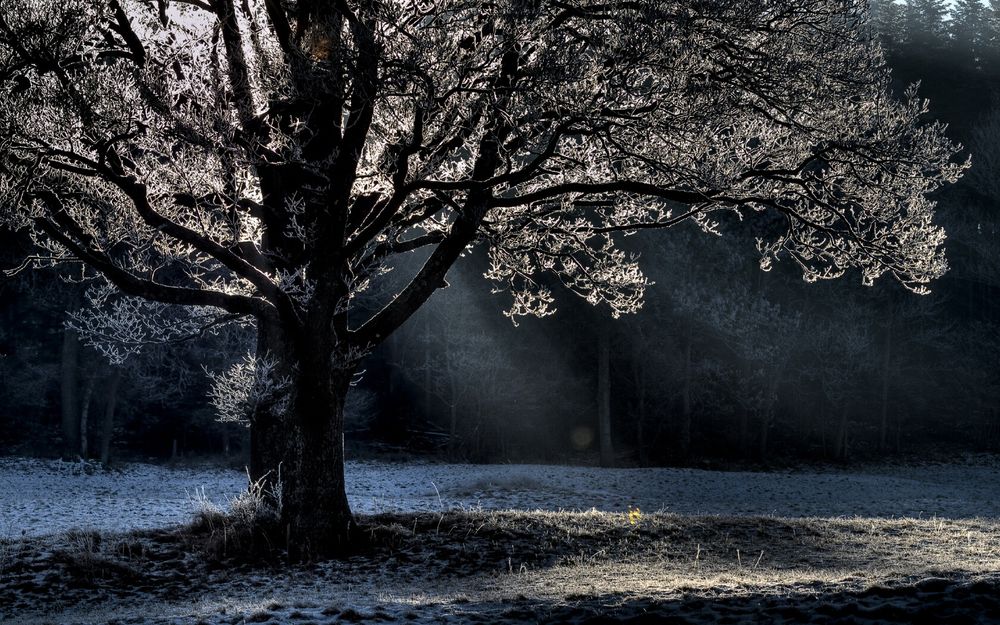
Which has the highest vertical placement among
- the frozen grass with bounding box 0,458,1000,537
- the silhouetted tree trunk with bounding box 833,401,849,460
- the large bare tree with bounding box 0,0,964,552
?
the large bare tree with bounding box 0,0,964,552

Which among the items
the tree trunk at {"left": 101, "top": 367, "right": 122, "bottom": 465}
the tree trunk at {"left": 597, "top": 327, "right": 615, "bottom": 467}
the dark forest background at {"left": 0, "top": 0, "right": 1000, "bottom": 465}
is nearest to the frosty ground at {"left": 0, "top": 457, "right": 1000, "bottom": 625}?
the tree trunk at {"left": 101, "top": 367, "right": 122, "bottom": 465}

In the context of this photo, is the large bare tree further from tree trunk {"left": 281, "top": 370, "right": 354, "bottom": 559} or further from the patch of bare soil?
the patch of bare soil

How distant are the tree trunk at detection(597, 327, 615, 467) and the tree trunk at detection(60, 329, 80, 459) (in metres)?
19.7

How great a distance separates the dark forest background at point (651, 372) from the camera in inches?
1347

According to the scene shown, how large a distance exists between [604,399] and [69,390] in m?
20.1

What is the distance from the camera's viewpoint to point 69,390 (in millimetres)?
32812

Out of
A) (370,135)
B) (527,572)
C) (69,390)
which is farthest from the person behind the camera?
(69,390)

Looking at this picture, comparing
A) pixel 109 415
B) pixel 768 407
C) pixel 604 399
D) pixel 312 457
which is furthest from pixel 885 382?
pixel 312 457

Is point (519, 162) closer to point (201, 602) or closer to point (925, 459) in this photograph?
point (201, 602)

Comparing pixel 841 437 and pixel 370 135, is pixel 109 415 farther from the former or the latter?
pixel 841 437

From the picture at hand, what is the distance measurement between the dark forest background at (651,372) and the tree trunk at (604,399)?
0.08 meters

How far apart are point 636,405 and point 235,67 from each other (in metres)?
29.5

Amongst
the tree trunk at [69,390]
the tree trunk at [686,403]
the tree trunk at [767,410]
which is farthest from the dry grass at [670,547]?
the tree trunk at [69,390]

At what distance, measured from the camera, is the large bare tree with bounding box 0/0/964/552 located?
949 cm
